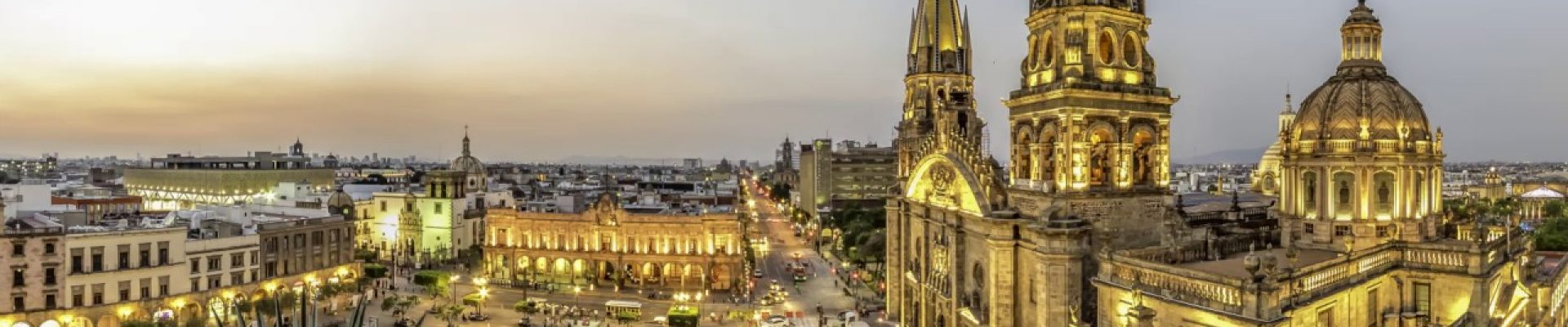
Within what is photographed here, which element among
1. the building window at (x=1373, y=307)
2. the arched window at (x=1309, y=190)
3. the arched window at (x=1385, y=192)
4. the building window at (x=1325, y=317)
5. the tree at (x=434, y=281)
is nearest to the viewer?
the building window at (x=1325, y=317)

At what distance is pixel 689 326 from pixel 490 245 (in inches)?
1313

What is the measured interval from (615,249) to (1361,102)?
58.7 m

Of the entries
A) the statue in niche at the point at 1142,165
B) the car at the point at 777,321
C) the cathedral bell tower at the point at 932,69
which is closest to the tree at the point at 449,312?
the car at the point at 777,321

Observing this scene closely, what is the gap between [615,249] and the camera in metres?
79.6

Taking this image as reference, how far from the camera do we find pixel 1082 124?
33.6 metres

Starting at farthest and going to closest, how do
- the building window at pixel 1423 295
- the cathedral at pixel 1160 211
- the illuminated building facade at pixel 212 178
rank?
the illuminated building facade at pixel 212 178 → the building window at pixel 1423 295 → the cathedral at pixel 1160 211

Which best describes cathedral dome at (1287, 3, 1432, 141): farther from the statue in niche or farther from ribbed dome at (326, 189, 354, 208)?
ribbed dome at (326, 189, 354, 208)

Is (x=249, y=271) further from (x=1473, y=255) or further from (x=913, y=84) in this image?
(x=1473, y=255)

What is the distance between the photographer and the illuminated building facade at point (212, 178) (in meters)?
138

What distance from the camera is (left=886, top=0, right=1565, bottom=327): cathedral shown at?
30.4 meters

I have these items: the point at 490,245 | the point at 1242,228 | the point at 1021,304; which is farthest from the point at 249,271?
the point at 1242,228

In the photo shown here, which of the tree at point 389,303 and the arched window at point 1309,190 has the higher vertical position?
the arched window at point 1309,190

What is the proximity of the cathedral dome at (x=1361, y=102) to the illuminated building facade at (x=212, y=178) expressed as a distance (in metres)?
133

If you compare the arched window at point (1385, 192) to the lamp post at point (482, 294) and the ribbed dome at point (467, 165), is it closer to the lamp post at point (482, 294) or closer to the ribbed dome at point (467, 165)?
the lamp post at point (482, 294)
